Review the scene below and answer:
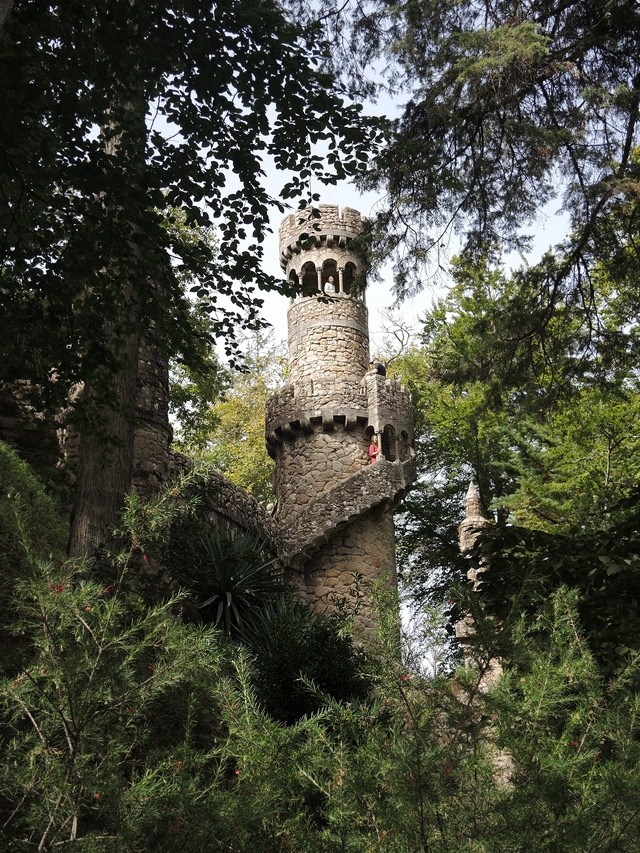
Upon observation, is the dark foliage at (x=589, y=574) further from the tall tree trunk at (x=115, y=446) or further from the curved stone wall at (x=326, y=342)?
the curved stone wall at (x=326, y=342)

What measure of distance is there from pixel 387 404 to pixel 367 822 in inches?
653

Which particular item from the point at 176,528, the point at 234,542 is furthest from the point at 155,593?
the point at 234,542

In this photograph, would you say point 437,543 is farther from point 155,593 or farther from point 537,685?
point 537,685

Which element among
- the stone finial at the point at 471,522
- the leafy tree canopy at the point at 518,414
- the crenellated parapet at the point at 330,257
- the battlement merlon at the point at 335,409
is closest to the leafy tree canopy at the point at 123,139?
the leafy tree canopy at the point at 518,414

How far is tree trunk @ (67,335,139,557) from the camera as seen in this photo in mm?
7902

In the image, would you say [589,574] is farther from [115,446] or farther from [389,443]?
[389,443]

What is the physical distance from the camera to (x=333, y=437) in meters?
20.2

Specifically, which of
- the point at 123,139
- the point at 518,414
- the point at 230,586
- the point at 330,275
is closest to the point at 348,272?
the point at 330,275

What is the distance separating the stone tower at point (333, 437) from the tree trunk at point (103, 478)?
944 cm

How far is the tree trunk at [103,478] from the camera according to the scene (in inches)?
311

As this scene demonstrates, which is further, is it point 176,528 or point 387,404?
point 387,404

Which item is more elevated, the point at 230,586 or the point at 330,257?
the point at 330,257

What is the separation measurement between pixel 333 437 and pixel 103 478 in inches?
471

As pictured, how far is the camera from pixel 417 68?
9.22 metres
